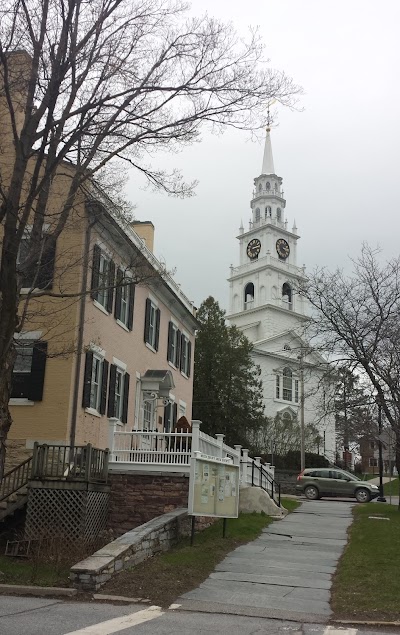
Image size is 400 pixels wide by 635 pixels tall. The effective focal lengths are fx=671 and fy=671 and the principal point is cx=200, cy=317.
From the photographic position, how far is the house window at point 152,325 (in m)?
23.4

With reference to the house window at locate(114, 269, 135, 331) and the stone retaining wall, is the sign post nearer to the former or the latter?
the stone retaining wall

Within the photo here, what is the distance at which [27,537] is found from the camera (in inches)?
541

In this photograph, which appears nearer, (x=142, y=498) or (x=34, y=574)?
(x=34, y=574)

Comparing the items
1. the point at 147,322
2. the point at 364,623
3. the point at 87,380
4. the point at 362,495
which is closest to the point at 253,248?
the point at 362,495

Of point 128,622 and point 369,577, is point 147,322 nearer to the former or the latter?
point 369,577

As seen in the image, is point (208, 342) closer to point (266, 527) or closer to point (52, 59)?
Answer: point (266, 527)

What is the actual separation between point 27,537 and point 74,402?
4.03 m

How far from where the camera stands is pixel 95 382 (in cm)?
1852

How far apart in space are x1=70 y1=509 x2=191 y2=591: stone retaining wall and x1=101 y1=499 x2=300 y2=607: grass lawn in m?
0.14

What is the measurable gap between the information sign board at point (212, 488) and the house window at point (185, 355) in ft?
46.1

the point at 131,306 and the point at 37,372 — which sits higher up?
the point at 131,306

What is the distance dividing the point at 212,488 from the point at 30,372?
6.10 metres

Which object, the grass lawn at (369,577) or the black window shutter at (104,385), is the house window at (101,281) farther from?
the grass lawn at (369,577)

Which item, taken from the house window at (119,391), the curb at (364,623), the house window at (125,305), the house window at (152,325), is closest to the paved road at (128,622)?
the curb at (364,623)
